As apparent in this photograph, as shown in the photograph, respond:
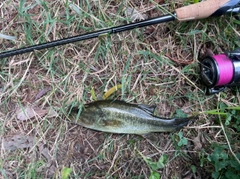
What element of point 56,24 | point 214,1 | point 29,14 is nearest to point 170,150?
point 214,1

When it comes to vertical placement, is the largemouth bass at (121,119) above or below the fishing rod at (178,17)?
below

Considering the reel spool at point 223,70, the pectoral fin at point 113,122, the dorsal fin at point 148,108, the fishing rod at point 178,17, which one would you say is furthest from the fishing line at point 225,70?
the pectoral fin at point 113,122

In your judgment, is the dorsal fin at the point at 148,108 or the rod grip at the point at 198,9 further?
the dorsal fin at the point at 148,108

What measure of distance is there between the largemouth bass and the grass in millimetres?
98

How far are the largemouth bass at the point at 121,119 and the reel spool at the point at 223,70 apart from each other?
1.24ft

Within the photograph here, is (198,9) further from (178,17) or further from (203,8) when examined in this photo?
(178,17)

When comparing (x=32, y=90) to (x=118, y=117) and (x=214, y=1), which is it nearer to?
(x=118, y=117)

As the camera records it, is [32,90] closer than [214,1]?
No

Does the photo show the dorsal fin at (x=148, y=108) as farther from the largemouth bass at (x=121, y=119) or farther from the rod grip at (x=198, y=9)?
the rod grip at (x=198, y=9)

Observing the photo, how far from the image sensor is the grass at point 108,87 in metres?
2.28

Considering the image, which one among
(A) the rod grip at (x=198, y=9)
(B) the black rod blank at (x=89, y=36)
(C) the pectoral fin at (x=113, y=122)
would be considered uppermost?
(A) the rod grip at (x=198, y=9)

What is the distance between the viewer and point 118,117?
2180 mm

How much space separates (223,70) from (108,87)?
2.61 feet

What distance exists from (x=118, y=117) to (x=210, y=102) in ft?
2.33
